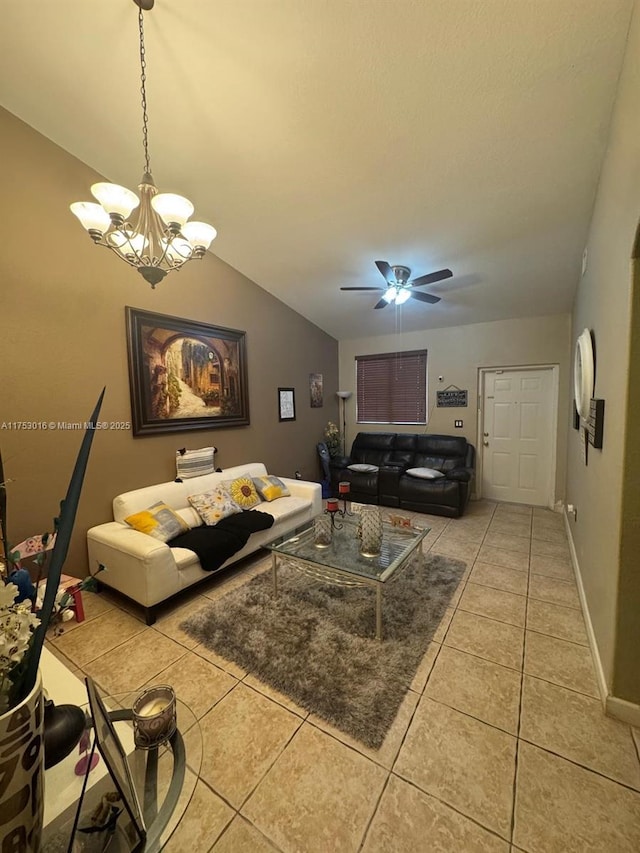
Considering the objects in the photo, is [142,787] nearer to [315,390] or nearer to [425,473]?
[425,473]

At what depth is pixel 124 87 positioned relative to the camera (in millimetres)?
2100

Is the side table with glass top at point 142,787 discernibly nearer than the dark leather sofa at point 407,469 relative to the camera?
Yes

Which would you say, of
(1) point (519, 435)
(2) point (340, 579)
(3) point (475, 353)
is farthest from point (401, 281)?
(1) point (519, 435)

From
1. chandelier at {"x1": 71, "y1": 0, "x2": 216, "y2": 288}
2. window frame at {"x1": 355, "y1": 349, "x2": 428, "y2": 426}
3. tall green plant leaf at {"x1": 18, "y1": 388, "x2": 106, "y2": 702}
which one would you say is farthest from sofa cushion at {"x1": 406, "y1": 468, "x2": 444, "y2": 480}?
tall green plant leaf at {"x1": 18, "y1": 388, "x2": 106, "y2": 702}

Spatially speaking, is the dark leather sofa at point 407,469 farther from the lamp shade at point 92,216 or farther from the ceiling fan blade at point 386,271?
the lamp shade at point 92,216

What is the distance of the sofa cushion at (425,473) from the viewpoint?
439 centimetres

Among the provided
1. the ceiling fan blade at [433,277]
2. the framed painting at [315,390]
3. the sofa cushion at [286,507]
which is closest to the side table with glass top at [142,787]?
the sofa cushion at [286,507]

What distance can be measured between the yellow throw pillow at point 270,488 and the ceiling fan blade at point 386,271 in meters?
2.44

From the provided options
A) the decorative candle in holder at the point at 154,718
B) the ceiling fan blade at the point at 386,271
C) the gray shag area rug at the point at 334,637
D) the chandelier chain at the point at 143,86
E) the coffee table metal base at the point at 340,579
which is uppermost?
the chandelier chain at the point at 143,86

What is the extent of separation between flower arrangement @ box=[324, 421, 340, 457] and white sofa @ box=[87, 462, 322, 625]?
2.12 meters

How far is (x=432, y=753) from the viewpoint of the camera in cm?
141

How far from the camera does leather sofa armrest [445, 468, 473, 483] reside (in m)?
4.21

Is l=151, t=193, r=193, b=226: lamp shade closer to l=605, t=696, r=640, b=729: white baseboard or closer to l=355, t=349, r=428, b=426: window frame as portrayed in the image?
l=605, t=696, r=640, b=729: white baseboard

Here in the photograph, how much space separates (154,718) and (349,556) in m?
1.56
